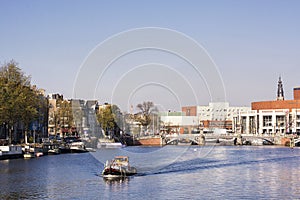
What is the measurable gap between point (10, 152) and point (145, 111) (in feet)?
256

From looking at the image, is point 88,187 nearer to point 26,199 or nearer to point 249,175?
point 26,199

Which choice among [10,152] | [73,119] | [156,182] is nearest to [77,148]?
[73,119]

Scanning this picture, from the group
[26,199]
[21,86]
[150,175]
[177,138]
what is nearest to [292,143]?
[177,138]

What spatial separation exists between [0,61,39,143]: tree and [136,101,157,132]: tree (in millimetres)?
57920

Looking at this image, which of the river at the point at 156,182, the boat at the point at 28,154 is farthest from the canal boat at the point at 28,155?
the river at the point at 156,182

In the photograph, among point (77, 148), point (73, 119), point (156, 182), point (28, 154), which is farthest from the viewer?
point (73, 119)

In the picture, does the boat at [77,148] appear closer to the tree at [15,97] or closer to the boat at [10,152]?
the tree at [15,97]

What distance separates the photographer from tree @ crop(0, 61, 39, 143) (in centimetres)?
10931

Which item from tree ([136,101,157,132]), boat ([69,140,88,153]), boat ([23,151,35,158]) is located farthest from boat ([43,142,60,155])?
tree ([136,101,157,132])

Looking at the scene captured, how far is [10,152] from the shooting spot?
354 ft

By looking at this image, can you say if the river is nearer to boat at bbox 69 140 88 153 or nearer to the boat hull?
the boat hull

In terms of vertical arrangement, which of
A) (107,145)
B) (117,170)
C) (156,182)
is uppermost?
(107,145)

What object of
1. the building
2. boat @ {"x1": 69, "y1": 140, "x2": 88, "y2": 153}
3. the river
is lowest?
the river

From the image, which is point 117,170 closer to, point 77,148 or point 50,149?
point 50,149
